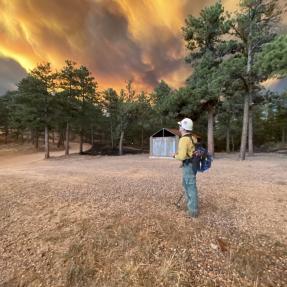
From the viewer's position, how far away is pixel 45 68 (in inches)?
760

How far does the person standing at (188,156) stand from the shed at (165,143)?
51.0ft

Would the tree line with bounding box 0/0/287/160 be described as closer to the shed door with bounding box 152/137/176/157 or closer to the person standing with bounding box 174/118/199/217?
the shed door with bounding box 152/137/176/157

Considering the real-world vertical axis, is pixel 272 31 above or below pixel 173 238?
above

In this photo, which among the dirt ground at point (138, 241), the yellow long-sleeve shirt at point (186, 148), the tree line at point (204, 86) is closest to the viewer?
the dirt ground at point (138, 241)

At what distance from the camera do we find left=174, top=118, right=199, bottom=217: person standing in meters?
3.86

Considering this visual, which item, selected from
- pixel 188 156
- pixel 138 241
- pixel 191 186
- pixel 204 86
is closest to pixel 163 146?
pixel 204 86

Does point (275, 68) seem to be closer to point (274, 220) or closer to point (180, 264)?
point (274, 220)

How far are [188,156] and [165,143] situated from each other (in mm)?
16643

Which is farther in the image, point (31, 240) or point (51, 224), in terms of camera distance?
point (51, 224)

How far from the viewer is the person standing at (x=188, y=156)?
3859 millimetres

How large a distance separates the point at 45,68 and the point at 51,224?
773 inches

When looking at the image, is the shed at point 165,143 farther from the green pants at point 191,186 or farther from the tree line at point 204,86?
the green pants at point 191,186

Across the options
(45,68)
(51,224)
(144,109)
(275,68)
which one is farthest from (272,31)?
(45,68)

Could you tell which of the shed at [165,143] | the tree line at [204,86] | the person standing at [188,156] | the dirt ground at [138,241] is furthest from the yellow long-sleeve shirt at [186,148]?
the shed at [165,143]
